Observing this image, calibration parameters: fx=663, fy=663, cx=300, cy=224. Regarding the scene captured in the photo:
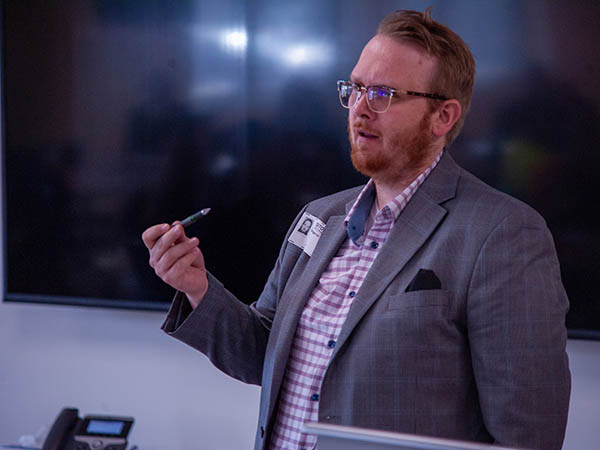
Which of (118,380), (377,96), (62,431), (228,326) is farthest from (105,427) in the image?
(377,96)

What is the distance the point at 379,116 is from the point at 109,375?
174 cm

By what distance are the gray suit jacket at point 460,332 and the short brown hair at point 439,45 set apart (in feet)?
0.67

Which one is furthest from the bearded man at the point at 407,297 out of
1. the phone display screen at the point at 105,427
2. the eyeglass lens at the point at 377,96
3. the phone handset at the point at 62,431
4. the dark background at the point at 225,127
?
the phone handset at the point at 62,431

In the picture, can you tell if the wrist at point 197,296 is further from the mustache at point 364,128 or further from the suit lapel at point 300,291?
the mustache at point 364,128

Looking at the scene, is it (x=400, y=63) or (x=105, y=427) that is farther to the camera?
(x=105, y=427)

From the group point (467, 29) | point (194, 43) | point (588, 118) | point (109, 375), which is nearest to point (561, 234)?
point (588, 118)

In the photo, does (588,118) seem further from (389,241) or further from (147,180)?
(147,180)

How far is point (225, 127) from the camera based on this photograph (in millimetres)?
2332

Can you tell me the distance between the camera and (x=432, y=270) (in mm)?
1316

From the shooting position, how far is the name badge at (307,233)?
163 cm

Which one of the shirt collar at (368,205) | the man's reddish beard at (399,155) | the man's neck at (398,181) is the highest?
the man's reddish beard at (399,155)

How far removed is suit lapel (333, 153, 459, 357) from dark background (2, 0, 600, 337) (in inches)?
26.0

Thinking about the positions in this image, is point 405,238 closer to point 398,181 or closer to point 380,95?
point 398,181

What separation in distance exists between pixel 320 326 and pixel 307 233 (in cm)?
29
